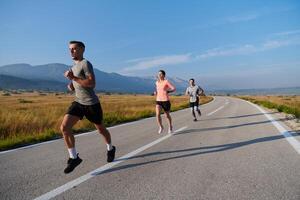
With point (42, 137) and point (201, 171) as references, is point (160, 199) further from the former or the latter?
point (42, 137)

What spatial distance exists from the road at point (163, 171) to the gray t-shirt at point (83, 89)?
1109 millimetres

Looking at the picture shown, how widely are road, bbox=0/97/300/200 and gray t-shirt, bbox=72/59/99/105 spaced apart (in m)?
1.11

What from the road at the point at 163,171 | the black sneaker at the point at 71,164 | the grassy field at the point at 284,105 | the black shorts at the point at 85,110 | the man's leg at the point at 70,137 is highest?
the black shorts at the point at 85,110

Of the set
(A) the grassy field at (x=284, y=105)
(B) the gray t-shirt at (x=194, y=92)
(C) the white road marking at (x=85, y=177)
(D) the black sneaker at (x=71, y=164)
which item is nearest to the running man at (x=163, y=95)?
(C) the white road marking at (x=85, y=177)

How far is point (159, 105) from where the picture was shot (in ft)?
34.0

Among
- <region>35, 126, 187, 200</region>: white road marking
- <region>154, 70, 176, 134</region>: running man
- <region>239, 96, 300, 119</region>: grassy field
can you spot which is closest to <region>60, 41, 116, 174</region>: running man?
<region>35, 126, 187, 200</region>: white road marking

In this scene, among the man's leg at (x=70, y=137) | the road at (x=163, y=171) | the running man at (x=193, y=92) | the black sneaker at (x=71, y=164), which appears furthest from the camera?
the running man at (x=193, y=92)

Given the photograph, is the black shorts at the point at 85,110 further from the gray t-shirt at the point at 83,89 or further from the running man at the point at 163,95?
the running man at the point at 163,95

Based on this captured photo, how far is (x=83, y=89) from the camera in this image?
5.38 m

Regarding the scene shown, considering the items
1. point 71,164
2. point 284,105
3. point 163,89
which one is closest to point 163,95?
point 163,89

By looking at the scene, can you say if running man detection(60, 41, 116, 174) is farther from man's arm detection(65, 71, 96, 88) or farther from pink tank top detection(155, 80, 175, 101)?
pink tank top detection(155, 80, 175, 101)

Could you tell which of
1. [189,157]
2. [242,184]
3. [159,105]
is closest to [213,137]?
[159,105]

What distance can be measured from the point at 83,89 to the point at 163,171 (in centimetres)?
182

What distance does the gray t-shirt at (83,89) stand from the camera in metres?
5.30
